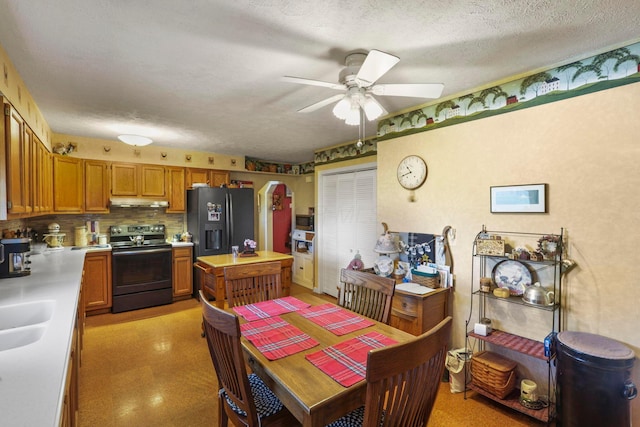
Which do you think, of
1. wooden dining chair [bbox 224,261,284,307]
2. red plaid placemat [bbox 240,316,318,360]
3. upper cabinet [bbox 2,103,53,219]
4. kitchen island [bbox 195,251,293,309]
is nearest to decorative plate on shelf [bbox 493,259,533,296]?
red plaid placemat [bbox 240,316,318,360]

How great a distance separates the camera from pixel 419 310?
2.40m

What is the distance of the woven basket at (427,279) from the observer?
2.60 metres

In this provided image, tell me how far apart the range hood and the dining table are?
3673 mm

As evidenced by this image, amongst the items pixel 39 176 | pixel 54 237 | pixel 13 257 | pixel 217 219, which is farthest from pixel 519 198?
pixel 54 237

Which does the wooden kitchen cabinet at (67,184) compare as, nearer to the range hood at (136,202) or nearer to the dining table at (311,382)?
the range hood at (136,202)

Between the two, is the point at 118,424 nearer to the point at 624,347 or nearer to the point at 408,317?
the point at 408,317

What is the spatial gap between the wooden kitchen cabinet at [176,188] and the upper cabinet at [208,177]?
107 mm

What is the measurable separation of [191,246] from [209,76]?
3175mm

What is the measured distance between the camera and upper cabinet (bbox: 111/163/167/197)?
4258 millimetres

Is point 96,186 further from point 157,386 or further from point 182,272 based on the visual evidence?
point 157,386

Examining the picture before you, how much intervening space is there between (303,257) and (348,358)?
4.17 m

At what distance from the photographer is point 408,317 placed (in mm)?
2492

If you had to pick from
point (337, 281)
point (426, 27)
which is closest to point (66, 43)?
point (426, 27)

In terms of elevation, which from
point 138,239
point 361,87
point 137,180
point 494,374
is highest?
point 361,87
